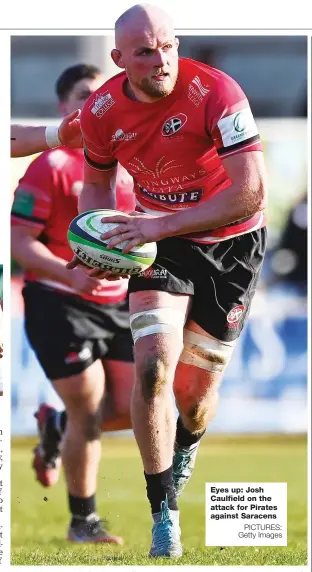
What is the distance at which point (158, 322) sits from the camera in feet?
19.0

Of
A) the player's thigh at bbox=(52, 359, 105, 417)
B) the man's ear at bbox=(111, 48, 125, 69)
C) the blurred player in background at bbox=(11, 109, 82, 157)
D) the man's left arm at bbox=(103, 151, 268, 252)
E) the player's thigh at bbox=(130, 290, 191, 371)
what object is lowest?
the player's thigh at bbox=(52, 359, 105, 417)

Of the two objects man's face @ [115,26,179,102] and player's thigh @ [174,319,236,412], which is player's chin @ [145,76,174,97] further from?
player's thigh @ [174,319,236,412]

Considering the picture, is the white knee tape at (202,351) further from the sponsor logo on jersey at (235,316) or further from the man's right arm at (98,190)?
the man's right arm at (98,190)

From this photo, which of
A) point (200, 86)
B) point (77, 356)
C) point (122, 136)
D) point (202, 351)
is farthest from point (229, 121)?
point (77, 356)

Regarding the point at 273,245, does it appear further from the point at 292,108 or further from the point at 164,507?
the point at 164,507

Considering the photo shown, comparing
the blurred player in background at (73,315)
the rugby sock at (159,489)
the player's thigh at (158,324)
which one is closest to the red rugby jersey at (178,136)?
the player's thigh at (158,324)

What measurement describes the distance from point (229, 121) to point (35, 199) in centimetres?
248

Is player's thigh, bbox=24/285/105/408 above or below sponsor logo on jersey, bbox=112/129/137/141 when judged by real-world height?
below

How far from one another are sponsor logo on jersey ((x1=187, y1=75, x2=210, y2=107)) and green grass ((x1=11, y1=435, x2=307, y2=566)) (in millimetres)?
2394

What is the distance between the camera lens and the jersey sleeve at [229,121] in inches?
218

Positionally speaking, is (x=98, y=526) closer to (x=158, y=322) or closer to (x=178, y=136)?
(x=158, y=322)

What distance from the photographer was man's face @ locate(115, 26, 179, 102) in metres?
5.61

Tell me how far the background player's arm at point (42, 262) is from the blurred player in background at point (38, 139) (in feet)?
2.76

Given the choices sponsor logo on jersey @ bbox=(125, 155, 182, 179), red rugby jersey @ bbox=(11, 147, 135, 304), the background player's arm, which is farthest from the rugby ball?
red rugby jersey @ bbox=(11, 147, 135, 304)
